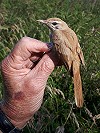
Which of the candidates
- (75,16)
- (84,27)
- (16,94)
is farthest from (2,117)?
(75,16)

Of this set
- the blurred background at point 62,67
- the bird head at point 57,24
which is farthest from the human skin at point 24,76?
the blurred background at point 62,67

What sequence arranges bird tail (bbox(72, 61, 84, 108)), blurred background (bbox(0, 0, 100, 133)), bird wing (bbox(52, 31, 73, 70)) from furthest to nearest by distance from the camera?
blurred background (bbox(0, 0, 100, 133))
bird tail (bbox(72, 61, 84, 108))
bird wing (bbox(52, 31, 73, 70))

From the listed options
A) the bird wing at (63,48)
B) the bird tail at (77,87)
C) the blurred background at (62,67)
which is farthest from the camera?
the blurred background at (62,67)

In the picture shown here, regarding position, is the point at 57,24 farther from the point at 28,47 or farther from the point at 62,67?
the point at 62,67

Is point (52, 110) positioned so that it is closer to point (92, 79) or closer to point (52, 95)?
point (52, 95)

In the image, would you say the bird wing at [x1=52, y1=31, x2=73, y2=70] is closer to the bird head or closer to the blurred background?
the bird head

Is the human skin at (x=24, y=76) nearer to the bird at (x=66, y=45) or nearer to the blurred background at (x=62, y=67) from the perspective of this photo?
the bird at (x=66, y=45)

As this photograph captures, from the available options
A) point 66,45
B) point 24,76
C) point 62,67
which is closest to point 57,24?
point 66,45

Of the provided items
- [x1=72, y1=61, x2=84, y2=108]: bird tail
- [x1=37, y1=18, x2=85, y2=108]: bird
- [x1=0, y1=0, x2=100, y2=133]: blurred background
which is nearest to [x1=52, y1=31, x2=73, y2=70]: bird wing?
[x1=37, y1=18, x2=85, y2=108]: bird
